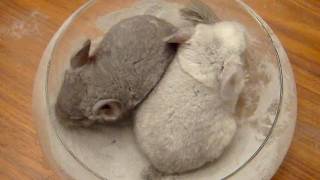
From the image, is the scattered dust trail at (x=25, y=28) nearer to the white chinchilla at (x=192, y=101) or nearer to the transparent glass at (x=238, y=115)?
the transparent glass at (x=238, y=115)

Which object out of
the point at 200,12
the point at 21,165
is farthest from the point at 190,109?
the point at 21,165

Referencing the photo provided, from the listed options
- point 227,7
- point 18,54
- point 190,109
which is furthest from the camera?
point 18,54

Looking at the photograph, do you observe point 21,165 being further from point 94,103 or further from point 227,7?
point 227,7

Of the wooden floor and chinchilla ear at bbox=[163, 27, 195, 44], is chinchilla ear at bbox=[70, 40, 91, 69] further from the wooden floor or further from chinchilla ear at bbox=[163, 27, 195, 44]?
the wooden floor

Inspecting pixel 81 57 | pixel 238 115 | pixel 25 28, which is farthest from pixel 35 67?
pixel 238 115

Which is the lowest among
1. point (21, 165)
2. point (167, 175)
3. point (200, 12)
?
point (21, 165)

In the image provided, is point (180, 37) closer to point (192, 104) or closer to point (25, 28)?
point (192, 104)
